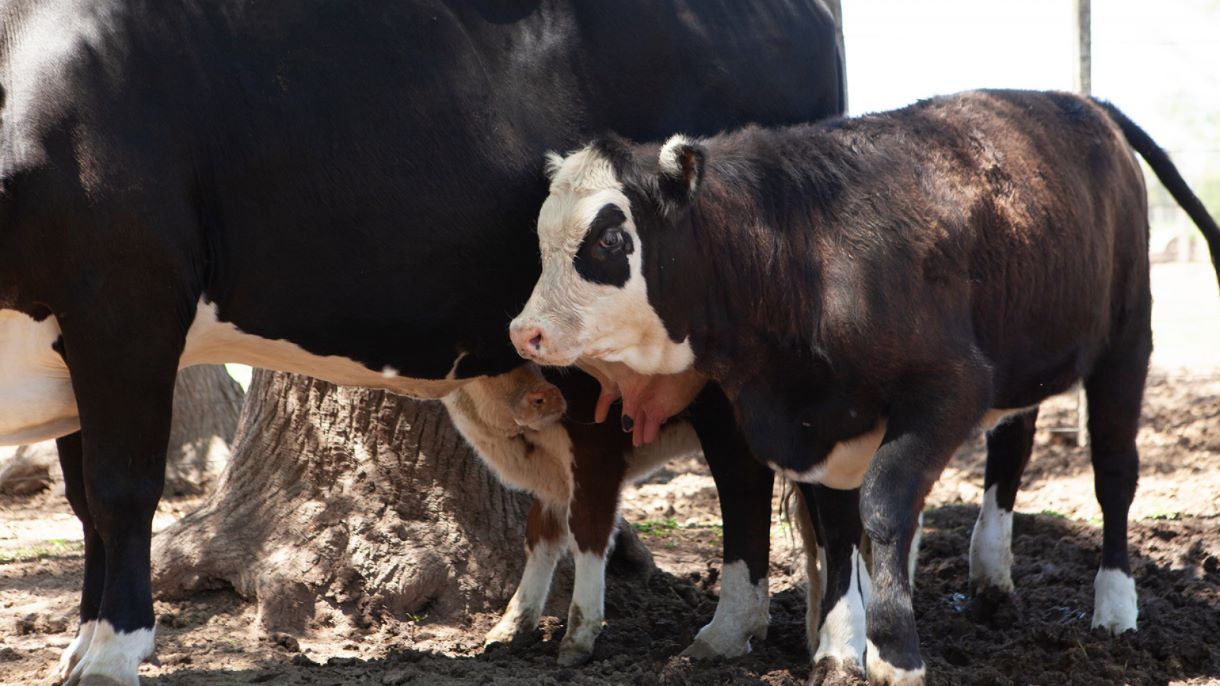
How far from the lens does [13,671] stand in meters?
4.84

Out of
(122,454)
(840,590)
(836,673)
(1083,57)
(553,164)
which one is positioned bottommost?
(836,673)

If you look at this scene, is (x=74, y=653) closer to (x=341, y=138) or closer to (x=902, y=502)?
(x=341, y=138)

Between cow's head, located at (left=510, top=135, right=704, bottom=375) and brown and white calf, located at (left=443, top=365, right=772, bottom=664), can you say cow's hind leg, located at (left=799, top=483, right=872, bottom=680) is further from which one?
cow's head, located at (left=510, top=135, right=704, bottom=375)

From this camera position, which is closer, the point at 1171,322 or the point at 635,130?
the point at 635,130

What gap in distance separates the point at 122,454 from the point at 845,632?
8.44ft

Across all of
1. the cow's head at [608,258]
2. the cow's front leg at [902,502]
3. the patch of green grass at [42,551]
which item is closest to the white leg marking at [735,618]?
the cow's front leg at [902,502]

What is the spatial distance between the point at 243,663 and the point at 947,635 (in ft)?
9.29

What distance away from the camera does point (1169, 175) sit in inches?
224

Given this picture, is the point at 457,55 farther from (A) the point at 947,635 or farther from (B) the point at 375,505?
(A) the point at 947,635

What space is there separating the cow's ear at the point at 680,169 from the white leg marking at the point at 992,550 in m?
2.49


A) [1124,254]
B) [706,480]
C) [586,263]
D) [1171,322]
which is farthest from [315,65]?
[1171,322]

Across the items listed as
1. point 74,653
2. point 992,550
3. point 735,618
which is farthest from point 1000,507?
point 74,653

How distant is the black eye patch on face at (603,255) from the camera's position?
4410 mm

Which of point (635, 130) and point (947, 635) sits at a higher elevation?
point (635, 130)
